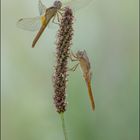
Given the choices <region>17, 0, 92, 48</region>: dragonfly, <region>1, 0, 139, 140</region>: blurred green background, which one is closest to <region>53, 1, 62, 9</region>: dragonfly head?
<region>17, 0, 92, 48</region>: dragonfly

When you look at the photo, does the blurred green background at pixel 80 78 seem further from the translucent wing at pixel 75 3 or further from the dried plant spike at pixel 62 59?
the dried plant spike at pixel 62 59

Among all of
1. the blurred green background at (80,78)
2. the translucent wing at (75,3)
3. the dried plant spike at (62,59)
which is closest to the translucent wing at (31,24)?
the translucent wing at (75,3)

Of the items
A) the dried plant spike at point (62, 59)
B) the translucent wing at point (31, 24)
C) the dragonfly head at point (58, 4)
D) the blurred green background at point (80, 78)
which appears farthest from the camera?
the blurred green background at point (80, 78)

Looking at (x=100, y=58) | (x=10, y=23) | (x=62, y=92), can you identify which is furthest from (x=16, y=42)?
(x=62, y=92)

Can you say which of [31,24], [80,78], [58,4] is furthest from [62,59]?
[80,78]

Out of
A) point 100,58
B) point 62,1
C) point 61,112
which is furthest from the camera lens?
point 100,58

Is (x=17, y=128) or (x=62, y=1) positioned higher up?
(x=62, y=1)

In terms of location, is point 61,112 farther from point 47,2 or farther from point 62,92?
point 47,2
